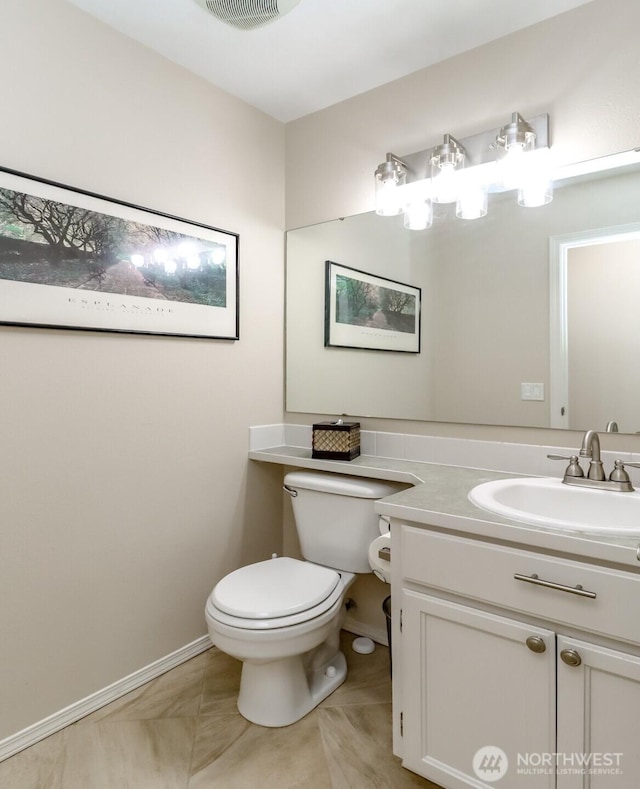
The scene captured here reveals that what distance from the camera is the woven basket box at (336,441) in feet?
6.49

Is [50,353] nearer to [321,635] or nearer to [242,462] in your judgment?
[242,462]

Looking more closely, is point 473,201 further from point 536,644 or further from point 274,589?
point 274,589

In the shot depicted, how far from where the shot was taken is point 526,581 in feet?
3.59

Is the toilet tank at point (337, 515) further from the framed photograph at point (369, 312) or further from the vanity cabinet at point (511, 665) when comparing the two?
the framed photograph at point (369, 312)

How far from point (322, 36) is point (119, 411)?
153 centimetres

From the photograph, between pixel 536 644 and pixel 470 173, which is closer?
pixel 536 644

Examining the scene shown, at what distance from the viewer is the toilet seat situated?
1.49 m

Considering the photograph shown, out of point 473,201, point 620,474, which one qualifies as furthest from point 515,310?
point 620,474

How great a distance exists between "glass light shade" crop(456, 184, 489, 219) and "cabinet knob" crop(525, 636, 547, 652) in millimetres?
1390

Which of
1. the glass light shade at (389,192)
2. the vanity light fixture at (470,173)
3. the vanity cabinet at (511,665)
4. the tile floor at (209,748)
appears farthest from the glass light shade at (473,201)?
the tile floor at (209,748)

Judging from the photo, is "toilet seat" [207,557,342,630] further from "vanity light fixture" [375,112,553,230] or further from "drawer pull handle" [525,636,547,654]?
"vanity light fixture" [375,112,553,230]

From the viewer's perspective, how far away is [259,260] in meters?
2.24

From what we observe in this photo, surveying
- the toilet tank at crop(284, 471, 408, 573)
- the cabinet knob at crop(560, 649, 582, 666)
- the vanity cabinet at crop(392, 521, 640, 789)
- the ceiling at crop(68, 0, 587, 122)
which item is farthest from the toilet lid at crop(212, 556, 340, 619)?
the ceiling at crop(68, 0, 587, 122)

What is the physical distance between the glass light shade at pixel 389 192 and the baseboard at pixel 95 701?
1918 mm
